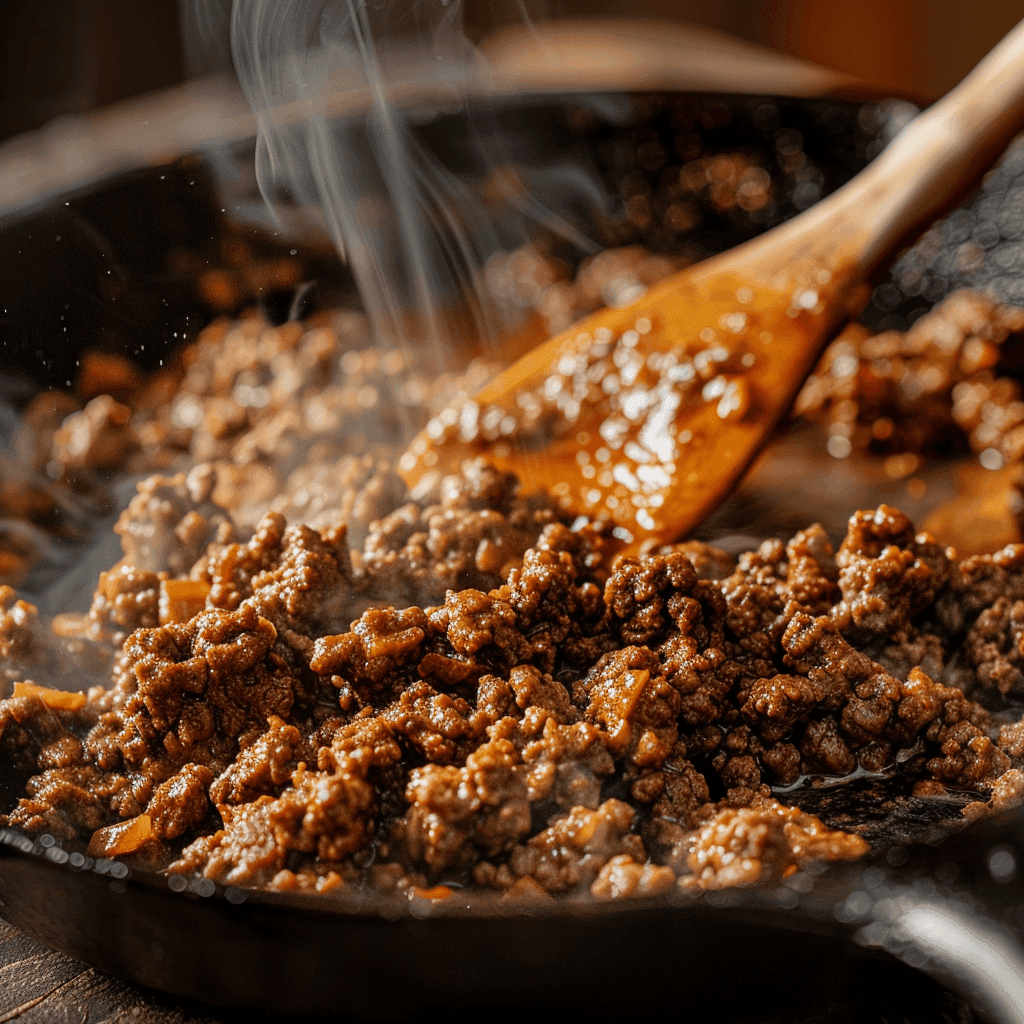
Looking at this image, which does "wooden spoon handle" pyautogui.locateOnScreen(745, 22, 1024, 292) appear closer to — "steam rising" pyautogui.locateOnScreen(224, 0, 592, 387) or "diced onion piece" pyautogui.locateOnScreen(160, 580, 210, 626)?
"steam rising" pyautogui.locateOnScreen(224, 0, 592, 387)

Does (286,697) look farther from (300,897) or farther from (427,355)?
(427,355)

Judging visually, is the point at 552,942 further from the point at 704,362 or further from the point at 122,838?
the point at 704,362

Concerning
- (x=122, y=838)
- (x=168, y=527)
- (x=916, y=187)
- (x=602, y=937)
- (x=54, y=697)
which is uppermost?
(x=916, y=187)

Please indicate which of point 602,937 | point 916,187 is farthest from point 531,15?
point 602,937

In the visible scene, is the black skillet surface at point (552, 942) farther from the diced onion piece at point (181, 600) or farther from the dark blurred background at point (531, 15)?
the dark blurred background at point (531, 15)

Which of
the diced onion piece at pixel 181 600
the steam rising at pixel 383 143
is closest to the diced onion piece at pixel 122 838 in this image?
the diced onion piece at pixel 181 600

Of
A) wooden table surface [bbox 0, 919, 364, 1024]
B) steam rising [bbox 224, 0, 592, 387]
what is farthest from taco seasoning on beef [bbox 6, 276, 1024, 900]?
steam rising [bbox 224, 0, 592, 387]

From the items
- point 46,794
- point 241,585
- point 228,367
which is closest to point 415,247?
point 228,367
